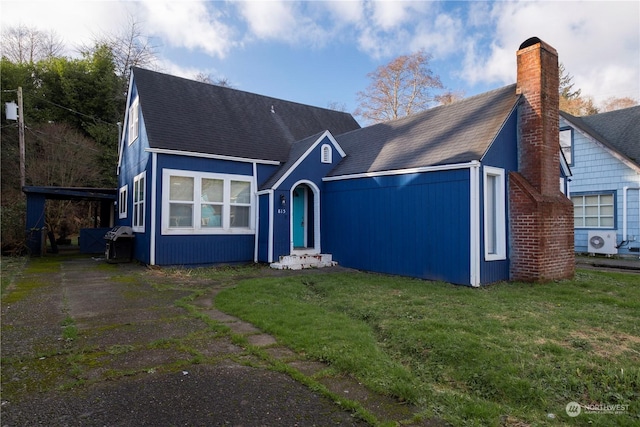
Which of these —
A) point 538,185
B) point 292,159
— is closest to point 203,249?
point 292,159

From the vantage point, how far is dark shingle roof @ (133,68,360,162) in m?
11.5

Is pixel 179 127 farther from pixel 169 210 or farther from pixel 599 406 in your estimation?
pixel 599 406

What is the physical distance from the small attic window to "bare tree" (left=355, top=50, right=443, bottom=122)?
18.5 metres

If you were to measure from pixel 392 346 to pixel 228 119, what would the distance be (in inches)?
445

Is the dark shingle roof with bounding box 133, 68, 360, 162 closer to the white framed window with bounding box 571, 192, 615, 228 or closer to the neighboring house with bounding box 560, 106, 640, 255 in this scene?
the neighboring house with bounding box 560, 106, 640, 255

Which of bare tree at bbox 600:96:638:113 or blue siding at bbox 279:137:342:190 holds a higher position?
bare tree at bbox 600:96:638:113

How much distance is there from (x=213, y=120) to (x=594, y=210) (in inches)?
600

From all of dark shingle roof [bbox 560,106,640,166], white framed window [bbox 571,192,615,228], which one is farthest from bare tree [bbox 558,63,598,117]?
white framed window [bbox 571,192,615,228]

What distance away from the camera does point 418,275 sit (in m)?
9.45

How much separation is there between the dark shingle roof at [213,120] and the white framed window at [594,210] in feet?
38.3

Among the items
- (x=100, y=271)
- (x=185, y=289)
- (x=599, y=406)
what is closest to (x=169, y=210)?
(x=100, y=271)

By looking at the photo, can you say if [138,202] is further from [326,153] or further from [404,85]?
[404,85]

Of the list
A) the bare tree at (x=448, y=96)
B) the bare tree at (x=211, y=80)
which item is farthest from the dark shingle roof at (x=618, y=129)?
the bare tree at (x=211, y=80)

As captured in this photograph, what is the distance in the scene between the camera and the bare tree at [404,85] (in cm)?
2927
